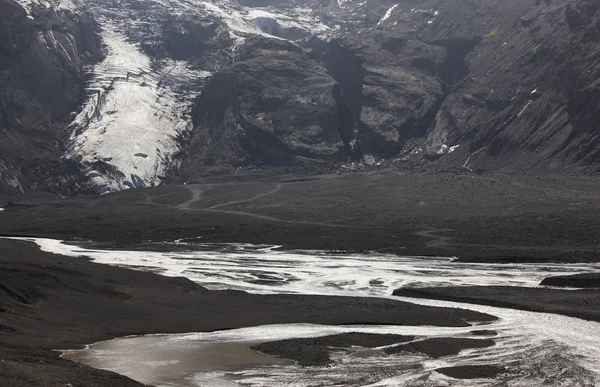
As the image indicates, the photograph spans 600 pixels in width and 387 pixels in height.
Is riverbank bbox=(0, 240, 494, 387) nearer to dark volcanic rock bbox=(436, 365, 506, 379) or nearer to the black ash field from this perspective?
the black ash field

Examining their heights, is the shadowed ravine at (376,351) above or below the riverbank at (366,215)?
below

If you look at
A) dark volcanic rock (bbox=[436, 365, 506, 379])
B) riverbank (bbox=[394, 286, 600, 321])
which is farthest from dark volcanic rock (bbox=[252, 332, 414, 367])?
riverbank (bbox=[394, 286, 600, 321])

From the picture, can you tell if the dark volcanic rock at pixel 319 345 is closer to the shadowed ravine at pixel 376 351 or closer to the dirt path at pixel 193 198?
the shadowed ravine at pixel 376 351

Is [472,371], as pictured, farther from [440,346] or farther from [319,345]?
[319,345]

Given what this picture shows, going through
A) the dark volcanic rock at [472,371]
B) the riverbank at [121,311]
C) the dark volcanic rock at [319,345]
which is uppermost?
the riverbank at [121,311]

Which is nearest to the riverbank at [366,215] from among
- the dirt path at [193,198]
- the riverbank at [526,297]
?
the dirt path at [193,198]

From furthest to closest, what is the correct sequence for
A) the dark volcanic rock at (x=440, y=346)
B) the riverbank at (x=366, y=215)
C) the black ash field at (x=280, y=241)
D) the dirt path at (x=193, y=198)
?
the dirt path at (x=193, y=198) < the riverbank at (x=366, y=215) < the black ash field at (x=280, y=241) < the dark volcanic rock at (x=440, y=346)

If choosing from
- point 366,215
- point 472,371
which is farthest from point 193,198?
point 472,371

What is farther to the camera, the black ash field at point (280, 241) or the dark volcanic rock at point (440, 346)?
the black ash field at point (280, 241)
